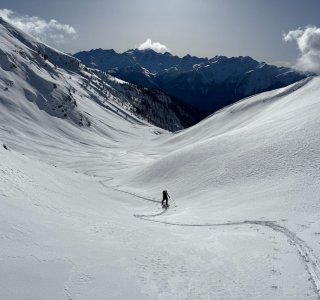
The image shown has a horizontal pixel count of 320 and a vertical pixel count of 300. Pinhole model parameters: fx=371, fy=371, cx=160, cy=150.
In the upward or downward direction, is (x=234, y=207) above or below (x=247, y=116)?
below

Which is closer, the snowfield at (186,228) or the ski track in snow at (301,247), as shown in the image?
the snowfield at (186,228)

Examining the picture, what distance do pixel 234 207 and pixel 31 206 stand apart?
59.2ft

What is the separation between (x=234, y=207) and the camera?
33.7 m

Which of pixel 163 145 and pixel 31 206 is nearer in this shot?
pixel 31 206

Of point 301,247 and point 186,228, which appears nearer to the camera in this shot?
point 301,247

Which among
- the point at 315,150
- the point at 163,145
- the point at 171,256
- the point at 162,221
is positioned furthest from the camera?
the point at 163,145

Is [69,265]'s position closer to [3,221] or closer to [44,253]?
[44,253]

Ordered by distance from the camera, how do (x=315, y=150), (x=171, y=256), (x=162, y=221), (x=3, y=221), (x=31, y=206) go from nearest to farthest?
(x=3, y=221) → (x=171, y=256) → (x=31, y=206) → (x=162, y=221) → (x=315, y=150)

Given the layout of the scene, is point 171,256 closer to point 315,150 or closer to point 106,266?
point 106,266

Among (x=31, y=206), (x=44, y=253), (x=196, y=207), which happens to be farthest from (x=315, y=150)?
(x=44, y=253)

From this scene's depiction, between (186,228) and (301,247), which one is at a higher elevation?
(186,228)

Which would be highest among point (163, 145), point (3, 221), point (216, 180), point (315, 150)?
point (163, 145)

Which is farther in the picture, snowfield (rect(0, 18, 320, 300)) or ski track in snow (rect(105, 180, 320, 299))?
ski track in snow (rect(105, 180, 320, 299))

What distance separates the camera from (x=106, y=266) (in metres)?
17.0
